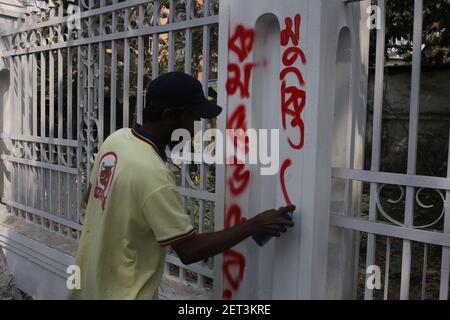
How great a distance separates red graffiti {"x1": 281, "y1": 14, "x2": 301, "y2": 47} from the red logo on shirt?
91 cm

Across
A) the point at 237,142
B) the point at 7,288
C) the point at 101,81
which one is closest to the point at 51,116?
the point at 101,81

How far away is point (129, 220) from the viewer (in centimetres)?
188

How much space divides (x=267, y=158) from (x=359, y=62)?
62 cm

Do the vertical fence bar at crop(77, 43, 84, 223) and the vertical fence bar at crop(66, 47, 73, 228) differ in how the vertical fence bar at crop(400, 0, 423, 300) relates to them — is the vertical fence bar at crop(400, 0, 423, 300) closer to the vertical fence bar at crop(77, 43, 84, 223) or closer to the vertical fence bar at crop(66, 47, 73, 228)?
the vertical fence bar at crop(77, 43, 84, 223)

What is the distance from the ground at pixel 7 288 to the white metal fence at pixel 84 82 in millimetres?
550

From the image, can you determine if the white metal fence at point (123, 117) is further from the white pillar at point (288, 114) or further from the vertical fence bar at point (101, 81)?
the white pillar at point (288, 114)

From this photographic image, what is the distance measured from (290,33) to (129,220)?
1058 mm

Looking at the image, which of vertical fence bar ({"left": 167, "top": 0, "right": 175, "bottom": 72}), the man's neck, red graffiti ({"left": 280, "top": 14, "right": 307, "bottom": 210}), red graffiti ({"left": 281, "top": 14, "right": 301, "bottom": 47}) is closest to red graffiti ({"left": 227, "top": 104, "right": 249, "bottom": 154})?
red graffiti ({"left": 280, "top": 14, "right": 307, "bottom": 210})

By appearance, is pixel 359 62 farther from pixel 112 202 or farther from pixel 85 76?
pixel 85 76

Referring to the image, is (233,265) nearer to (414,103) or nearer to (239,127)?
(239,127)

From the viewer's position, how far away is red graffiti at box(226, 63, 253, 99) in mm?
2439

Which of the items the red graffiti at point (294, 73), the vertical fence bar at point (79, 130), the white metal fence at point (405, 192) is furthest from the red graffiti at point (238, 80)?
the vertical fence bar at point (79, 130)

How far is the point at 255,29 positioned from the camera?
7.82 ft

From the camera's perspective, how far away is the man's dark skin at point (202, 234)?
1.88 m
